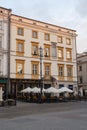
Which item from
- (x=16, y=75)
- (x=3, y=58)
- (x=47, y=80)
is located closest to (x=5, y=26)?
(x=3, y=58)

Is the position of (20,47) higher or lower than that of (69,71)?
higher

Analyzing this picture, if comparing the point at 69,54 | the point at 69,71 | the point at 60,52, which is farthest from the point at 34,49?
the point at 69,71

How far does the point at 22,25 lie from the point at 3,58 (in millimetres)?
7475

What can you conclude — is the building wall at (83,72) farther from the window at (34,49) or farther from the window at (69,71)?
the window at (34,49)

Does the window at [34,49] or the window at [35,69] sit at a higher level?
the window at [34,49]

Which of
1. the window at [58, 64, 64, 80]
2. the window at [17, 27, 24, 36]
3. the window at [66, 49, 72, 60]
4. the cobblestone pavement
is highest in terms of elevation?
the window at [17, 27, 24, 36]

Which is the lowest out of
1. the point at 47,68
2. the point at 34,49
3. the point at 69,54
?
the point at 47,68

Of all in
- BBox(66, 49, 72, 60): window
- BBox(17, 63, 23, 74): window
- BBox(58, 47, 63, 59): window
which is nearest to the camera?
BBox(17, 63, 23, 74): window

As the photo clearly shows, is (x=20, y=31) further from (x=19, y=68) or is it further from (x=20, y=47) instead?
(x=19, y=68)

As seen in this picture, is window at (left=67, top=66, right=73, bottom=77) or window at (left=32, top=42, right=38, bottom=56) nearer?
window at (left=32, top=42, right=38, bottom=56)

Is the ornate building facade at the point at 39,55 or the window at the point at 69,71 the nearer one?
the ornate building facade at the point at 39,55

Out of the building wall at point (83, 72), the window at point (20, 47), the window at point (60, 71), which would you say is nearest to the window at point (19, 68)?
the window at point (20, 47)

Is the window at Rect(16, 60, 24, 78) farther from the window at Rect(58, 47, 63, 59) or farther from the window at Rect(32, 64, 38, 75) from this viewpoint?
the window at Rect(58, 47, 63, 59)

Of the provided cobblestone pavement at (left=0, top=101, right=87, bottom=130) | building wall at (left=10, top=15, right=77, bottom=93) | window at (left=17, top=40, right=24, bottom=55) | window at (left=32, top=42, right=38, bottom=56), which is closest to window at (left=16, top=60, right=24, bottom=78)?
building wall at (left=10, top=15, right=77, bottom=93)
